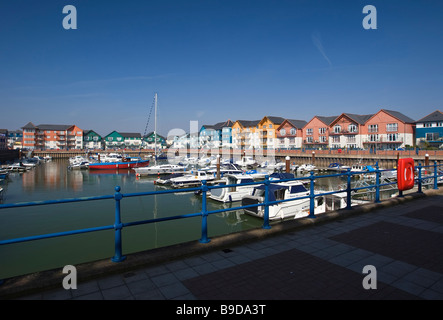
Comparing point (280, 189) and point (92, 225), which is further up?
point (280, 189)

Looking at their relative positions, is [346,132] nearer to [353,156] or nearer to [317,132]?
[317,132]

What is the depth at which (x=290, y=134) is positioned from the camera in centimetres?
8331

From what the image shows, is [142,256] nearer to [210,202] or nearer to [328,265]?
[328,265]

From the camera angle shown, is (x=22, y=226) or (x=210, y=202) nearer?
(x=22, y=226)

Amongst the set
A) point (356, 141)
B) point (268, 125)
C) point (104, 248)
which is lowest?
point (104, 248)

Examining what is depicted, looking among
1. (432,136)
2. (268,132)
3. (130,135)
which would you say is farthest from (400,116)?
(130,135)

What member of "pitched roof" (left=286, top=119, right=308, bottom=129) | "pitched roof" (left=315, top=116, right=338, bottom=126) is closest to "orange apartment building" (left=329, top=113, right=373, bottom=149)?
"pitched roof" (left=315, top=116, right=338, bottom=126)

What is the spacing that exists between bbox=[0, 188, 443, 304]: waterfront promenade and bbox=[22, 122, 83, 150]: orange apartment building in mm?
126486

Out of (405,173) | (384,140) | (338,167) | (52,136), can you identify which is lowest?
(338,167)

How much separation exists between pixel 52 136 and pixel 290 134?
92923 millimetres

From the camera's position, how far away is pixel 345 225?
22.0 ft
